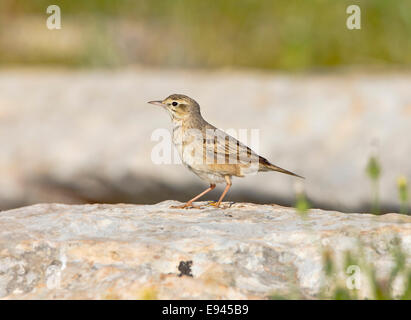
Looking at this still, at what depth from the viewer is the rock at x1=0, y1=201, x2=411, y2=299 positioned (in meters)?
3.79

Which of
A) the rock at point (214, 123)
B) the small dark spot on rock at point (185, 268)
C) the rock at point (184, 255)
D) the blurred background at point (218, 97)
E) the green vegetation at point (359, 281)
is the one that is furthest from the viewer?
the blurred background at point (218, 97)

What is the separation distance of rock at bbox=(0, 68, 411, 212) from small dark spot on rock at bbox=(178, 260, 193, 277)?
4.03m

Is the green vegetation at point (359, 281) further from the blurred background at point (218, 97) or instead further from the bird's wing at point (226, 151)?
the bird's wing at point (226, 151)

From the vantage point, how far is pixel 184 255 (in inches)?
159

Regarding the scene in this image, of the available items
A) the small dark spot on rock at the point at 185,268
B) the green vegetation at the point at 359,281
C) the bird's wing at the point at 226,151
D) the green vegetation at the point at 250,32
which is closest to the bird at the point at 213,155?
the bird's wing at the point at 226,151

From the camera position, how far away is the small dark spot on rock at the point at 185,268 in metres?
3.91

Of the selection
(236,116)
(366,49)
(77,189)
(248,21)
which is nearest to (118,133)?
(77,189)

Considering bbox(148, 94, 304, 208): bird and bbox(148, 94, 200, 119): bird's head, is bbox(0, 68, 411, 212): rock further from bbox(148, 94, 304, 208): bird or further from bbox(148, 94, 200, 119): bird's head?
bbox(148, 94, 304, 208): bird

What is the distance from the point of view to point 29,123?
952 cm

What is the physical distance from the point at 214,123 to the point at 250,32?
12.2 feet

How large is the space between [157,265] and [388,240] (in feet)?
4.41

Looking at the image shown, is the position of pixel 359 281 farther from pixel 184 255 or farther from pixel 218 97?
pixel 218 97

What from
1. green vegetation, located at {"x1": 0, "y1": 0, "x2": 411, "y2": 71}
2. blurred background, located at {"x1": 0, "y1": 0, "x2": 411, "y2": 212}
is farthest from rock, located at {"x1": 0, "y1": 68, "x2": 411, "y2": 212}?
green vegetation, located at {"x1": 0, "y1": 0, "x2": 411, "y2": 71}

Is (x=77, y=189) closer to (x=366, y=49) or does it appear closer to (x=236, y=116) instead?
(x=236, y=116)
